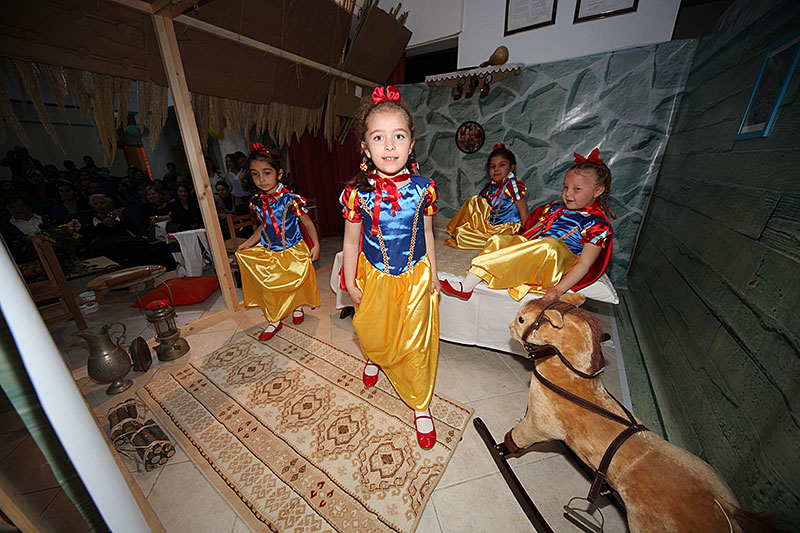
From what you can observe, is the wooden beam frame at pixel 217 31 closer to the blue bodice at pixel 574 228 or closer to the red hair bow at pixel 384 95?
the red hair bow at pixel 384 95

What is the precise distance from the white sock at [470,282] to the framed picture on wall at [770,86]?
1615mm

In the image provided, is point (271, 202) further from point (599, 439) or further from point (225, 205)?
point (225, 205)

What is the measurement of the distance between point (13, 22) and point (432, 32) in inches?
171

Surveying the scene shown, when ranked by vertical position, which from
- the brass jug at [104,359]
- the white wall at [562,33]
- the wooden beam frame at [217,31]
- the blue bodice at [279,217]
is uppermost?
the white wall at [562,33]

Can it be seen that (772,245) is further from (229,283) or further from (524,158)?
(229,283)

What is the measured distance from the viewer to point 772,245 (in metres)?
1.11

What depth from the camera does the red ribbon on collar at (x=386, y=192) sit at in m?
1.40

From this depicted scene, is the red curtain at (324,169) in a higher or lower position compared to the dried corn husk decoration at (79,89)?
lower

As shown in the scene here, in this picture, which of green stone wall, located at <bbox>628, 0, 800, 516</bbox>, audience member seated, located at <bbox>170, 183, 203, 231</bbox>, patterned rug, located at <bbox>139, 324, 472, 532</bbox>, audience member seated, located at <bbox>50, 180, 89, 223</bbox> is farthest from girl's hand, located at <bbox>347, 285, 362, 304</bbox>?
audience member seated, located at <bbox>50, 180, 89, 223</bbox>

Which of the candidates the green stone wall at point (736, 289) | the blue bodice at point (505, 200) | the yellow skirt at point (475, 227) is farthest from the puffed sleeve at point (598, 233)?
the blue bodice at point (505, 200)

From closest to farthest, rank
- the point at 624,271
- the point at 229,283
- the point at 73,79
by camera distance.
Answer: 1. the point at 73,79
2. the point at 229,283
3. the point at 624,271

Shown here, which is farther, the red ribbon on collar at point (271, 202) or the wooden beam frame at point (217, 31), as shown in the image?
the red ribbon on collar at point (271, 202)

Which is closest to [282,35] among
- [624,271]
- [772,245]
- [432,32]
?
[432,32]

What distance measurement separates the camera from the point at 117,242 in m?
3.89
